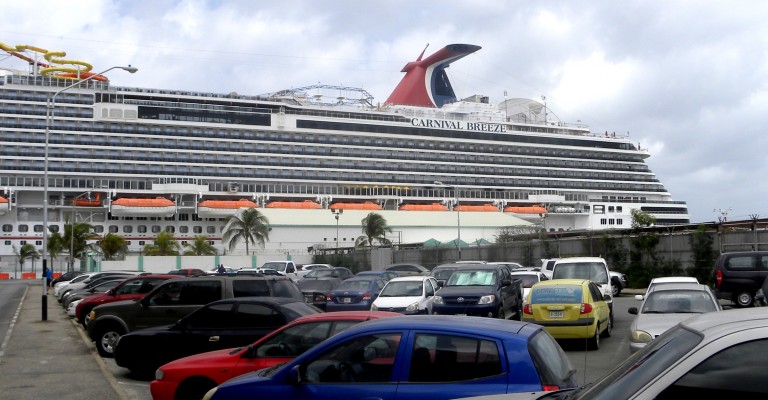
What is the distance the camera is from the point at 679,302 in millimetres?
13375

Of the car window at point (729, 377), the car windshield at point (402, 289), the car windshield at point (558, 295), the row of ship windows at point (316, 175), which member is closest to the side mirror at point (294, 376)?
the car window at point (729, 377)

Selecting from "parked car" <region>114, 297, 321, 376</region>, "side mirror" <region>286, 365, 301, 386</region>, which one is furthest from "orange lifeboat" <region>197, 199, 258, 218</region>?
"side mirror" <region>286, 365, 301, 386</region>

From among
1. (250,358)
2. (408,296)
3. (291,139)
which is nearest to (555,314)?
(408,296)

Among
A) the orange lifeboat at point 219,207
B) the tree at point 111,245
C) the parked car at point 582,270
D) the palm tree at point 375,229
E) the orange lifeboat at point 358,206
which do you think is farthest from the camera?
the orange lifeboat at point 358,206

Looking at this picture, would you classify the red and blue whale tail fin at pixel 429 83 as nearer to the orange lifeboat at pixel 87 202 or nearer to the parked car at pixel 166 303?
the orange lifeboat at pixel 87 202

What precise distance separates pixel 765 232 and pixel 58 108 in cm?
6963

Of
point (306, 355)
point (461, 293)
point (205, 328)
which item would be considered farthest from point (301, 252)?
point (306, 355)

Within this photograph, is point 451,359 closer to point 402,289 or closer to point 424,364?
point 424,364

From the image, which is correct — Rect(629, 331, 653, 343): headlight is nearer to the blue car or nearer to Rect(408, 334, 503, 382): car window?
the blue car

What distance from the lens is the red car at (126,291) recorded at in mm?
19484

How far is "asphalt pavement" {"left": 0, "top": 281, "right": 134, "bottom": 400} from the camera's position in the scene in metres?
11.4

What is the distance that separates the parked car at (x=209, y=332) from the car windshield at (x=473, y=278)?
801 cm

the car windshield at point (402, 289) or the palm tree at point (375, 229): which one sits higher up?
the palm tree at point (375, 229)

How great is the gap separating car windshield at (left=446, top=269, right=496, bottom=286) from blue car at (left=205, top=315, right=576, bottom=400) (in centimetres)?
1280
